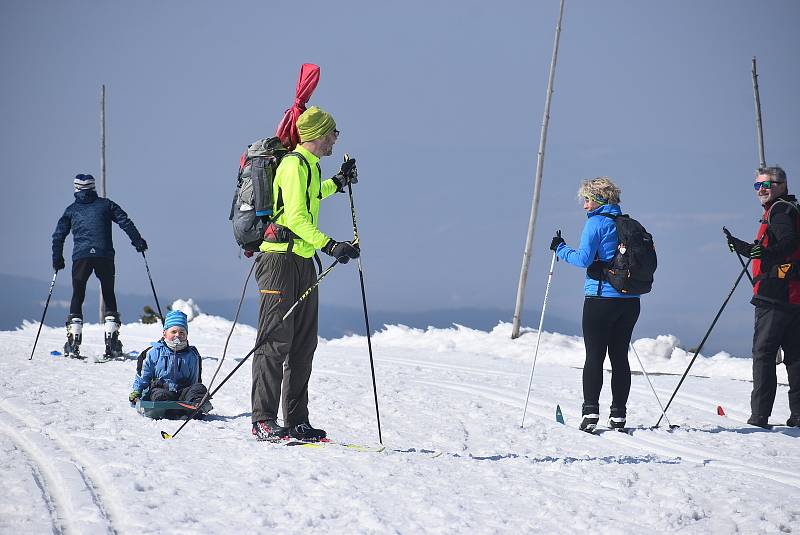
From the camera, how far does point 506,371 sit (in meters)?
12.4

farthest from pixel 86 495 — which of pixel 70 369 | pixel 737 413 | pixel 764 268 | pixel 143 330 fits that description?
pixel 143 330

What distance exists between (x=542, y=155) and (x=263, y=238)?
1261cm

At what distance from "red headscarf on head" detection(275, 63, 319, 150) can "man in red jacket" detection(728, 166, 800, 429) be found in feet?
15.1

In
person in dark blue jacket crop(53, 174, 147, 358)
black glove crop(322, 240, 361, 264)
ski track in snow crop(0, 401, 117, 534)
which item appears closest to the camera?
ski track in snow crop(0, 401, 117, 534)

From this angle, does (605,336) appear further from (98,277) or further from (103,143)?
(103,143)

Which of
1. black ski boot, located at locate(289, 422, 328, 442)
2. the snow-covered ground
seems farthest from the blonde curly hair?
black ski boot, located at locate(289, 422, 328, 442)

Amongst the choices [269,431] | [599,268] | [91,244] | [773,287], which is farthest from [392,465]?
[91,244]

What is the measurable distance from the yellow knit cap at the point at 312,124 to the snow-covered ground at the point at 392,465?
2.38m

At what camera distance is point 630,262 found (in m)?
7.16

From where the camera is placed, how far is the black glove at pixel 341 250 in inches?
227

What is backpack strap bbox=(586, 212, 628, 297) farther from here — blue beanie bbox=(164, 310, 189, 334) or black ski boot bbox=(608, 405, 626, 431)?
blue beanie bbox=(164, 310, 189, 334)

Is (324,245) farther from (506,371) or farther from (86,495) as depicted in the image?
(506,371)

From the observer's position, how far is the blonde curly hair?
7.34 m

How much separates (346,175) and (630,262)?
8.95 feet
